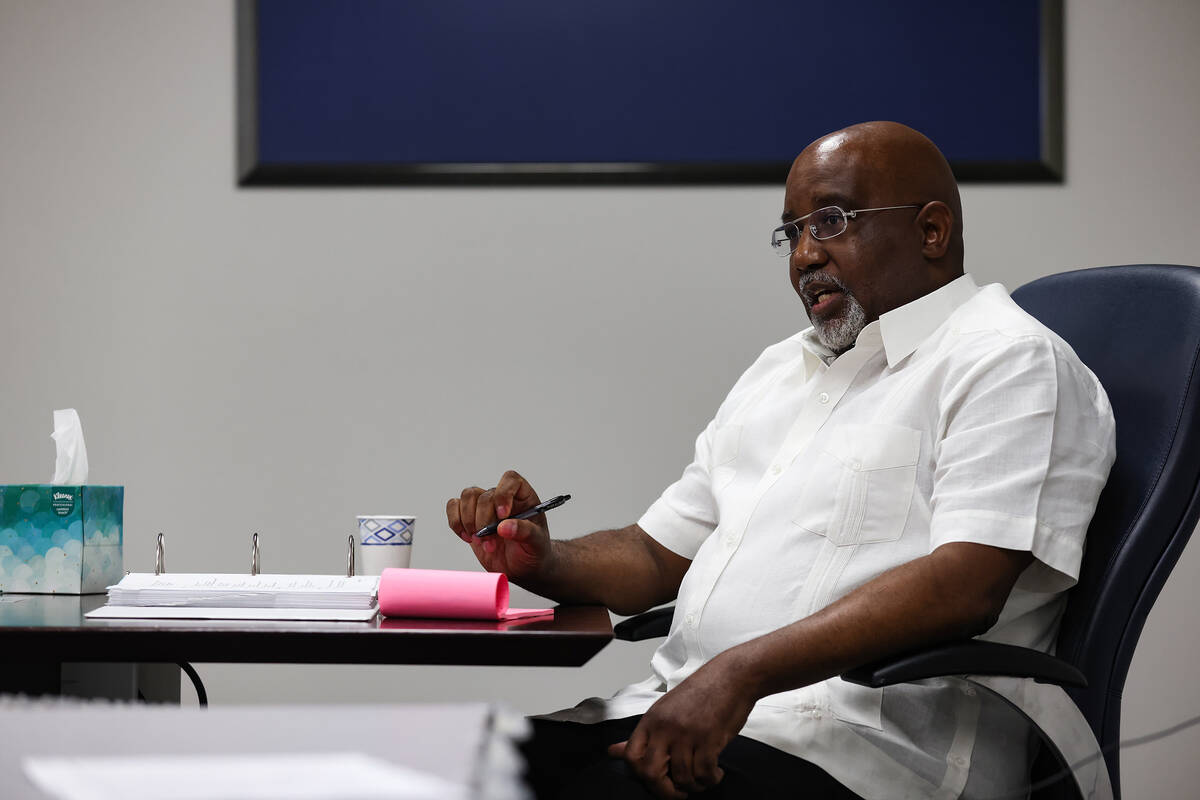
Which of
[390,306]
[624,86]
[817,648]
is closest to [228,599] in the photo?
[817,648]

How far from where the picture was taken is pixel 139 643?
3.40ft

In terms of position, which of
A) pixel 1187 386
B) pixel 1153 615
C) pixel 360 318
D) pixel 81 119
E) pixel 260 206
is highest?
pixel 81 119

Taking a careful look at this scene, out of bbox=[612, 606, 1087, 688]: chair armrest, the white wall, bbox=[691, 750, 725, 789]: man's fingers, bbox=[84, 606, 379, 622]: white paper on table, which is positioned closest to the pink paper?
bbox=[84, 606, 379, 622]: white paper on table

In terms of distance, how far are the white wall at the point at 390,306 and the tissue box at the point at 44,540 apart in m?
0.95

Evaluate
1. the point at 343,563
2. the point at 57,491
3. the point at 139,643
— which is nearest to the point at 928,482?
the point at 139,643

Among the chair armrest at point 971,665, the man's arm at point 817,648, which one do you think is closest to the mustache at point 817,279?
the man's arm at point 817,648

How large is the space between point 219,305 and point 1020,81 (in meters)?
1.86

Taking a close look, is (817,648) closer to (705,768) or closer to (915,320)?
(705,768)

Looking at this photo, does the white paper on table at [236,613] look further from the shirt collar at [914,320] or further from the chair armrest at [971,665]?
the shirt collar at [914,320]

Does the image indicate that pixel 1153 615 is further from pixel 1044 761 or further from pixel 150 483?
pixel 150 483

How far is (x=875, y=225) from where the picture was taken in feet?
4.87

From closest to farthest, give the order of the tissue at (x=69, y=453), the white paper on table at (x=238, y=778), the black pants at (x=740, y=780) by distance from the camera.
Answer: the white paper on table at (x=238, y=778)
the black pants at (x=740, y=780)
the tissue at (x=69, y=453)

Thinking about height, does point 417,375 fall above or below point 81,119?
below

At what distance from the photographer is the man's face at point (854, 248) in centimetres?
149
